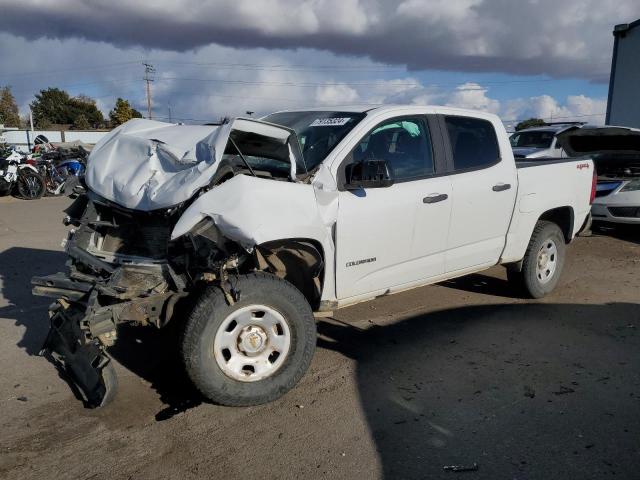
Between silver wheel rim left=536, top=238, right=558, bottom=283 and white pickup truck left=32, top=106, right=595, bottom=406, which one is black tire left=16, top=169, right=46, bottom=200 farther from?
silver wheel rim left=536, top=238, right=558, bottom=283

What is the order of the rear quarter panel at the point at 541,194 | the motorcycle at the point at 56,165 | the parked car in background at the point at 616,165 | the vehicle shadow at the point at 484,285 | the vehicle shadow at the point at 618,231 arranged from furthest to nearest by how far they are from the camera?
the motorcycle at the point at 56,165, the vehicle shadow at the point at 618,231, the parked car in background at the point at 616,165, the vehicle shadow at the point at 484,285, the rear quarter panel at the point at 541,194

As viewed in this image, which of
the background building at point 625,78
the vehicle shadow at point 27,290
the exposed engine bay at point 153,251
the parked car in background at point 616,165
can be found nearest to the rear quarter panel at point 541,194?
the exposed engine bay at point 153,251

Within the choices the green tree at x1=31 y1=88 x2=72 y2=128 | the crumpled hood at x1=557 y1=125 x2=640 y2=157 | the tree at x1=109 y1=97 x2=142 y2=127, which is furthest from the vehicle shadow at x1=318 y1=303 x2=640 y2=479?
the green tree at x1=31 y1=88 x2=72 y2=128

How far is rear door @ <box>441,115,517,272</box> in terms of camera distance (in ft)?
16.2

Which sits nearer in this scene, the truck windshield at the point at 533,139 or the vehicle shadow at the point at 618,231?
the vehicle shadow at the point at 618,231

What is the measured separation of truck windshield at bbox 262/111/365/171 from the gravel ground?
5.39 ft

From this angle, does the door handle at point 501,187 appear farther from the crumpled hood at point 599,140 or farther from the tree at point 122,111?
the tree at point 122,111

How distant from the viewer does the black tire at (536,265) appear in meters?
5.84

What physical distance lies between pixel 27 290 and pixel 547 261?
5.79 m

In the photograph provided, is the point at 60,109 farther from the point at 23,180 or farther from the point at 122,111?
the point at 23,180

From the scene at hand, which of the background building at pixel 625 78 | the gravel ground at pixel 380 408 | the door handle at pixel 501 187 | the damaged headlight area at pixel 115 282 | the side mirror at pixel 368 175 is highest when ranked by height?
the background building at pixel 625 78

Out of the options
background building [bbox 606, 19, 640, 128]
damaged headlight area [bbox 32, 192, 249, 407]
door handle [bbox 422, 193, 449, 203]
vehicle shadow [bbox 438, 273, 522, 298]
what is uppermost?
background building [bbox 606, 19, 640, 128]

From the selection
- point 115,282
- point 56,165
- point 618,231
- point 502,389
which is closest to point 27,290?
point 115,282

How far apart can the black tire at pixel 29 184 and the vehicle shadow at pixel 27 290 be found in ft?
25.0
